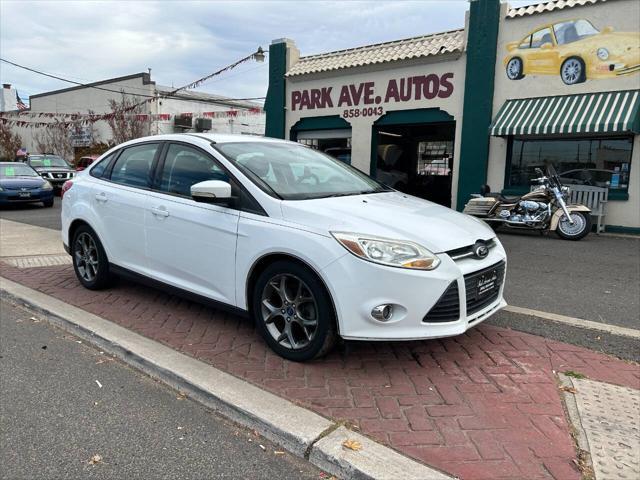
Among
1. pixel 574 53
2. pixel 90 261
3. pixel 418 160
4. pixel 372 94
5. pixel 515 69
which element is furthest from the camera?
pixel 418 160

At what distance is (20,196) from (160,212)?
1254 centimetres

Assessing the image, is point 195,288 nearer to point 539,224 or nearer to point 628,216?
point 539,224

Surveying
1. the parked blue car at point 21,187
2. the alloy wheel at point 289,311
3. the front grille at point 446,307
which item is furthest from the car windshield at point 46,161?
the front grille at point 446,307

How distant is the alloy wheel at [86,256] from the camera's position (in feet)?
18.0

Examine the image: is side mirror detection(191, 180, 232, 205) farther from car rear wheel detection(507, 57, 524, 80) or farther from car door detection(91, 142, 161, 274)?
car rear wheel detection(507, 57, 524, 80)

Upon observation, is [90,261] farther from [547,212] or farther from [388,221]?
[547,212]

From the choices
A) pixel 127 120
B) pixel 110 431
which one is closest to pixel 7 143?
pixel 127 120

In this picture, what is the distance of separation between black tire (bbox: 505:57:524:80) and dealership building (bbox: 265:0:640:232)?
0.08 ft

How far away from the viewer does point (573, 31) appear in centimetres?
1170

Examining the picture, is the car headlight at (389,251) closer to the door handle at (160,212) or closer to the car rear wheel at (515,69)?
the door handle at (160,212)

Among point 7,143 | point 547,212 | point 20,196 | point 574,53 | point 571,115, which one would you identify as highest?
point 574,53

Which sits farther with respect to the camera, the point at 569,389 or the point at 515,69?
the point at 515,69

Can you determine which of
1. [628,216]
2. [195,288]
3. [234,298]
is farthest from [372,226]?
[628,216]

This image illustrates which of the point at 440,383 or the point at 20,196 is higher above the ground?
the point at 20,196
